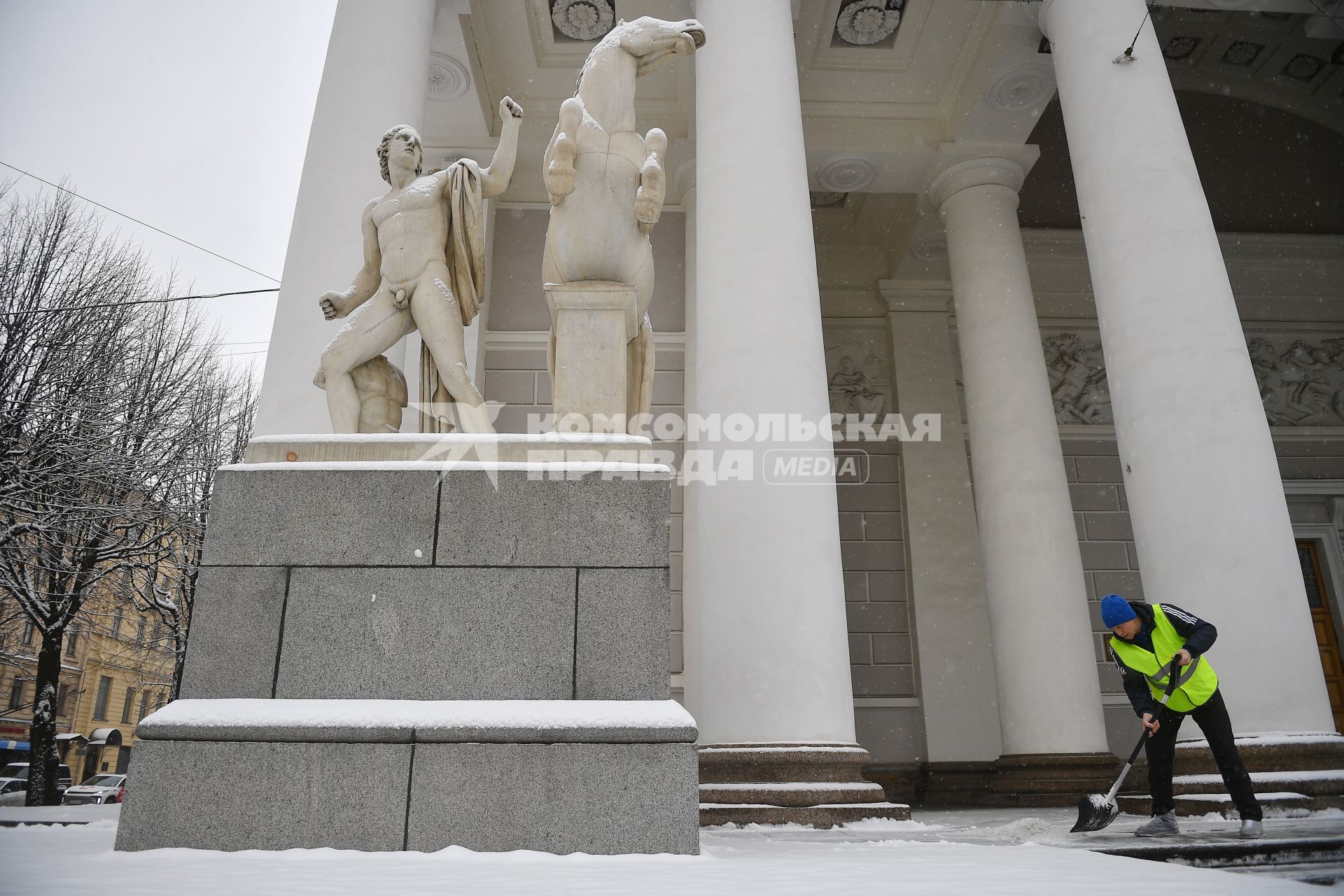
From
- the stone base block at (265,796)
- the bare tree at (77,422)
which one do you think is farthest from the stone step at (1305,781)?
the bare tree at (77,422)

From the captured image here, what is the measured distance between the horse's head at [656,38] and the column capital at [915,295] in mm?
11051

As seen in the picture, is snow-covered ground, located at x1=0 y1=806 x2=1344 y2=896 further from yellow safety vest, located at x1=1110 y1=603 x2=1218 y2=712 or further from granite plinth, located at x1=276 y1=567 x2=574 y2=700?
yellow safety vest, located at x1=1110 y1=603 x2=1218 y2=712

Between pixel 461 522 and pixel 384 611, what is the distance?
603 millimetres

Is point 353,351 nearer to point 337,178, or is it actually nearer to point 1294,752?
point 337,178

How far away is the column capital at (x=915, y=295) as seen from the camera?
1630cm

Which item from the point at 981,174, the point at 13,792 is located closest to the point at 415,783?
the point at 981,174

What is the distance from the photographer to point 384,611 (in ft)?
14.9

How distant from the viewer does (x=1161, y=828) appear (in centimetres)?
525

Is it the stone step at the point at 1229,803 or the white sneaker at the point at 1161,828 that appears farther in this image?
the stone step at the point at 1229,803

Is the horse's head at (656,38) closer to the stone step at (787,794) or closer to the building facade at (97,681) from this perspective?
the stone step at (787,794)

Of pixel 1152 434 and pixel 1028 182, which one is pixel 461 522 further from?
pixel 1028 182

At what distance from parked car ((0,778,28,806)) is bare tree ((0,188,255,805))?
141 inches

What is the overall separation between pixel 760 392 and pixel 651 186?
2475 millimetres

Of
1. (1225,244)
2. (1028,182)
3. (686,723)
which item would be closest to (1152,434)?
(686,723)
